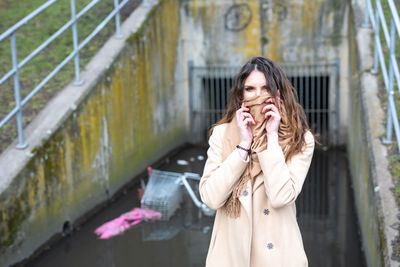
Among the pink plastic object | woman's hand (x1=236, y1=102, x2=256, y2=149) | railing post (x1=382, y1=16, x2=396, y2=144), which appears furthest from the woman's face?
the pink plastic object

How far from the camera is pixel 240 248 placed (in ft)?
8.02

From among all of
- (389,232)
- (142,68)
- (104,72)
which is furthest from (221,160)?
(142,68)

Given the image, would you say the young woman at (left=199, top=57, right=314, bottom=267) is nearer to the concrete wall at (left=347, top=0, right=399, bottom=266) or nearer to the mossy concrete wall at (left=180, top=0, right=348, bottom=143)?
the concrete wall at (left=347, top=0, right=399, bottom=266)

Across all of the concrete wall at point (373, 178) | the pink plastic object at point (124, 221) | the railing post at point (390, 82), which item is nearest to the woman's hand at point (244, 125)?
the concrete wall at point (373, 178)

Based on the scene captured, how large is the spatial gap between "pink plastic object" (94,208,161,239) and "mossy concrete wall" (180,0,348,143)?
4323mm

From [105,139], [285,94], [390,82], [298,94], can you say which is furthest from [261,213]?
[298,94]

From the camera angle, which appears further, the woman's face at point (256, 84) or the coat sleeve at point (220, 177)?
the woman's face at point (256, 84)

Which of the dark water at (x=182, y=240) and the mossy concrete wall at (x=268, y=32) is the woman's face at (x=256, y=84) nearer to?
the dark water at (x=182, y=240)

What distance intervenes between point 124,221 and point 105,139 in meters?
1.15

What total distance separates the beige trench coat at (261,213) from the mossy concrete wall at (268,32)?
7.36 m

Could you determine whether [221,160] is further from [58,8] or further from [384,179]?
[58,8]

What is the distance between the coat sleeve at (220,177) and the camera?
→ 2.38 m

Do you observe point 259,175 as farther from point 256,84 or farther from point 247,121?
point 256,84

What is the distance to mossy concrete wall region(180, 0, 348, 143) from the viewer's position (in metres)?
9.42
